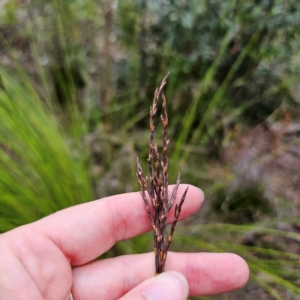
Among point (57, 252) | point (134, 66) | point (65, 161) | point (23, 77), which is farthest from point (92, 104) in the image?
point (57, 252)

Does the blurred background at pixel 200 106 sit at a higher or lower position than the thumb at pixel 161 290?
higher

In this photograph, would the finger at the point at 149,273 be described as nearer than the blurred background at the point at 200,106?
Yes

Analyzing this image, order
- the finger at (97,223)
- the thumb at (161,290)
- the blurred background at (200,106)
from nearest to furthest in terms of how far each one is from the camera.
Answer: the thumb at (161,290), the finger at (97,223), the blurred background at (200,106)

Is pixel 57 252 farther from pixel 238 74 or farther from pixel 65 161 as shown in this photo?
pixel 238 74

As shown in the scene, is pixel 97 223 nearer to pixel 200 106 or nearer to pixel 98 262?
pixel 98 262

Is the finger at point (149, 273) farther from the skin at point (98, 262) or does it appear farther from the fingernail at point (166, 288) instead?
the fingernail at point (166, 288)

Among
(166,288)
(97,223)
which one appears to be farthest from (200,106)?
(166,288)

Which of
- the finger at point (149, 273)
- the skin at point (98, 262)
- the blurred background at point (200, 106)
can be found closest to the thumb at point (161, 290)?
the skin at point (98, 262)
